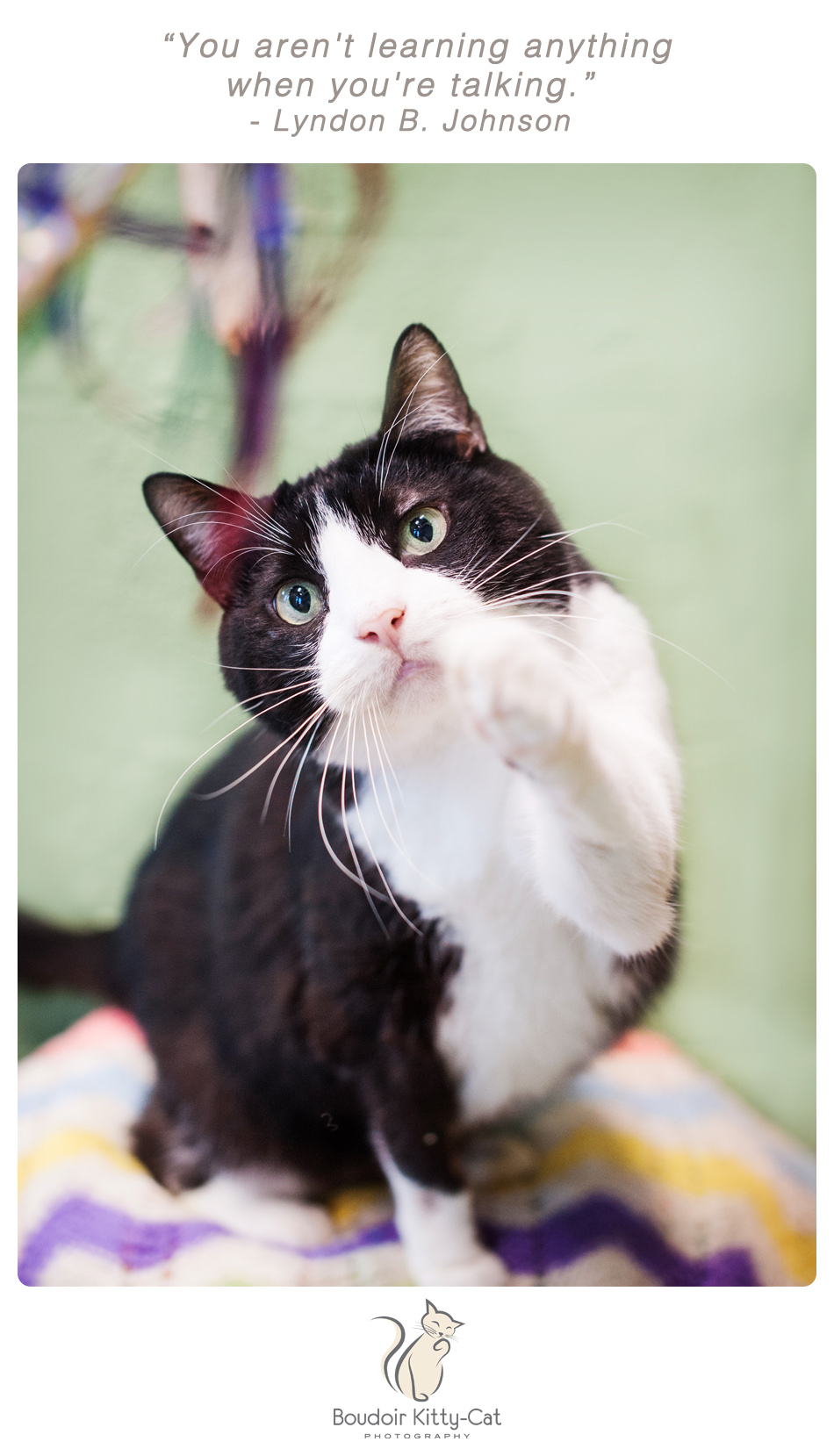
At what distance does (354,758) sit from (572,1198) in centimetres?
55

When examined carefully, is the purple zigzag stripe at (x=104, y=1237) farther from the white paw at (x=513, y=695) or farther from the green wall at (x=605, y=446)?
the white paw at (x=513, y=695)

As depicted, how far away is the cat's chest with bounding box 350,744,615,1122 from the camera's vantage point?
0.92 metres

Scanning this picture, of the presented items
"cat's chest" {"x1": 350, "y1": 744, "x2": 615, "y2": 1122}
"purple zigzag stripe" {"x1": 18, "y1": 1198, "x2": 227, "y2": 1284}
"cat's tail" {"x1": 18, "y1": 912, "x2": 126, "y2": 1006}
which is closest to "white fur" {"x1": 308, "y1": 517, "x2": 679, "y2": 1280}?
"cat's chest" {"x1": 350, "y1": 744, "x2": 615, "y2": 1122}

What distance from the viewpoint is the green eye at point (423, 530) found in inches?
34.7

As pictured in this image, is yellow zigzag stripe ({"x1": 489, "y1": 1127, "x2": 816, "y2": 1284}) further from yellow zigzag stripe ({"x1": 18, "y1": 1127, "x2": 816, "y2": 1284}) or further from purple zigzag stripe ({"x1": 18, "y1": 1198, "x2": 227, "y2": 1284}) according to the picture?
purple zigzag stripe ({"x1": 18, "y1": 1198, "x2": 227, "y2": 1284})

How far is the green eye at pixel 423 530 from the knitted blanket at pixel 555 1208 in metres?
0.59

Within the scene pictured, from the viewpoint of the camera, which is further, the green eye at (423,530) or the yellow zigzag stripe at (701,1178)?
the yellow zigzag stripe at (701,1178)
